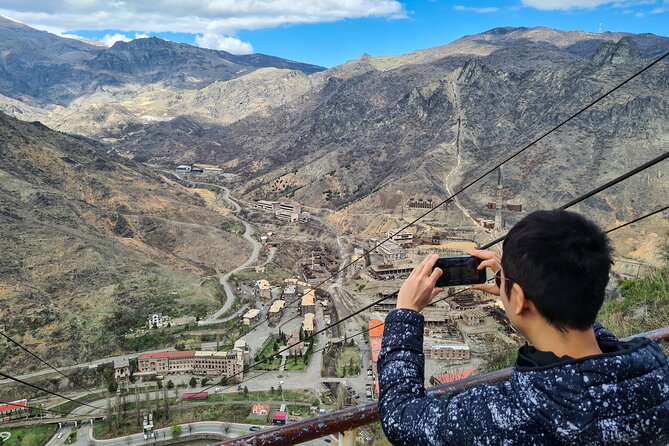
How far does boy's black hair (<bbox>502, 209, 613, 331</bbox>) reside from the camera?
1.19 meters

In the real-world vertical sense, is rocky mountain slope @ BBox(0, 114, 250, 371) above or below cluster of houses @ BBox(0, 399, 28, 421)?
above

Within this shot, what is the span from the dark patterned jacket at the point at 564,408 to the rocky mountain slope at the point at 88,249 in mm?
23594

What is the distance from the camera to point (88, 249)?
29.2m

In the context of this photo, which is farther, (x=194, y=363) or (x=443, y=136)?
(x=443, y=136)

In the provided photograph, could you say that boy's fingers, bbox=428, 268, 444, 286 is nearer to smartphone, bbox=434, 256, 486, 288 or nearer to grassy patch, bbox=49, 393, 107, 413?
smartphone, bbox=434, 256, 486, 288

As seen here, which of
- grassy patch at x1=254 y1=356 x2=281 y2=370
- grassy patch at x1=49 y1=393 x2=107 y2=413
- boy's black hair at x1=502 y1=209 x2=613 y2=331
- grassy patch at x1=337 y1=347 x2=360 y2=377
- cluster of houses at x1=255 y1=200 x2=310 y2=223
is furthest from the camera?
cluster of houses at x1=255 y1=200 x2=310 y2=223

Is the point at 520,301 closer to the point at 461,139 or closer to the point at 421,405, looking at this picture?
the point at 421,405

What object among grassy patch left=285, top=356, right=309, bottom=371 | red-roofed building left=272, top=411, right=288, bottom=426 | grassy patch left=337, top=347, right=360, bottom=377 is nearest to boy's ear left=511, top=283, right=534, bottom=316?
red-roofed building left=272, top=411, right=288, bottom=426

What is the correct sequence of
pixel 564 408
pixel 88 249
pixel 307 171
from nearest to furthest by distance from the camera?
pixel 564 408, pixel 88 249, pixel 307 171

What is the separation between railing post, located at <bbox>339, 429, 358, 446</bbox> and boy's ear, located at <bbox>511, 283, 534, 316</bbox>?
3.28 ft

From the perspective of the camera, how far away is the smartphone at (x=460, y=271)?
5.02ft

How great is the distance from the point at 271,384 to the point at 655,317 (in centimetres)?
1648

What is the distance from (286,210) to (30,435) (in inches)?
1396

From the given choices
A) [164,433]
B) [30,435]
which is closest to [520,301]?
[164,433]
